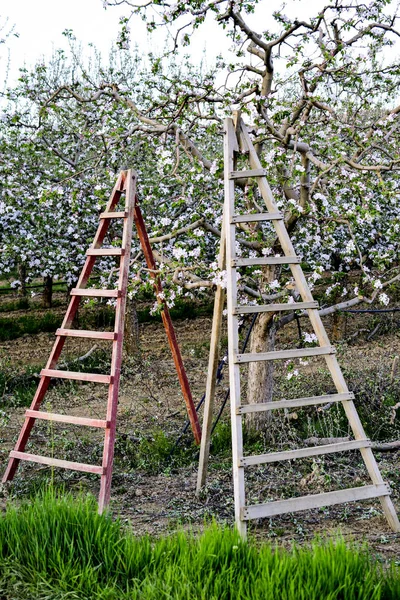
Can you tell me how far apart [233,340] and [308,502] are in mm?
1118

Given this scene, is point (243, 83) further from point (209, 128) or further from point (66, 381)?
point (66, 381)

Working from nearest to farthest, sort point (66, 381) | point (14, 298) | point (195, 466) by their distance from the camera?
point (195, 466) → point (66, 381) → point (14, 298)

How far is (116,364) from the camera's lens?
17.2 feet

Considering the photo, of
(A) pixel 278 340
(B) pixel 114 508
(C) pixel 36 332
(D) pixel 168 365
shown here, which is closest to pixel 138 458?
(B) pixel 114 508

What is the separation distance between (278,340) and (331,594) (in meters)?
9.20

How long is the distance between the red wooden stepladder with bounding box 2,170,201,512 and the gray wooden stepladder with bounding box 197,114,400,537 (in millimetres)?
755

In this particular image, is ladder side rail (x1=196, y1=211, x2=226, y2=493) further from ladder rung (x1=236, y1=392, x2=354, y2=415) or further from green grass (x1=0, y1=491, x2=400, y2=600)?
green grass (x1=0, y1=491, x2=400, y2=600)

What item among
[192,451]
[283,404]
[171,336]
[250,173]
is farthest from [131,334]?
[283,404]

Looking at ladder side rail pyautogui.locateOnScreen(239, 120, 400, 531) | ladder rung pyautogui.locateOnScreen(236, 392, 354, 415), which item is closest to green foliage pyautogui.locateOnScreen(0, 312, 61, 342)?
ladder side rail pyautogui.locateOnScreen(239, 120, 400, 531)

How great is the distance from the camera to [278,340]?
12359 millimetres

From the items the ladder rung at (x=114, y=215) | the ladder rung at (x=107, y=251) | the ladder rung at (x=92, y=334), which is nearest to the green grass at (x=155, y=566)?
the ladder rung at (x=92, y=334)

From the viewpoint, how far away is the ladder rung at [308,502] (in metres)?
4.36

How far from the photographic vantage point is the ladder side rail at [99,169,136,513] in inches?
198

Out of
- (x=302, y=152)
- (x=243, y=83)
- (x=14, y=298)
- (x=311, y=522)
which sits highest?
(x=243, y=83)
